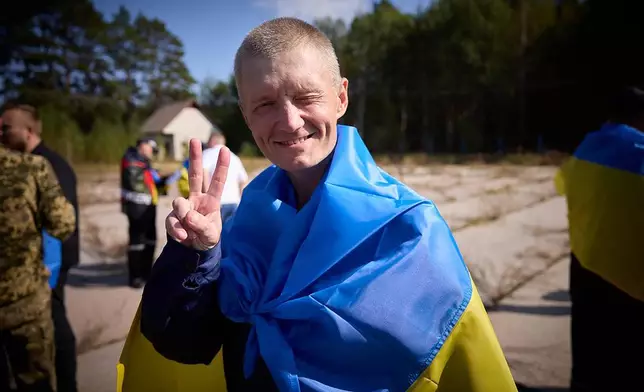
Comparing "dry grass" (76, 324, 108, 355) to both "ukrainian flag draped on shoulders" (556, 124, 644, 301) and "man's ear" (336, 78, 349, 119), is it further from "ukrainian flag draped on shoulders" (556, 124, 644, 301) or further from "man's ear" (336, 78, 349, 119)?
"ukrainian flag draped on shoulders" (556, 124, 644, 301)

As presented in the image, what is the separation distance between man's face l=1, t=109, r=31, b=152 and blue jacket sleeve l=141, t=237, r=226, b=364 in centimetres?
215

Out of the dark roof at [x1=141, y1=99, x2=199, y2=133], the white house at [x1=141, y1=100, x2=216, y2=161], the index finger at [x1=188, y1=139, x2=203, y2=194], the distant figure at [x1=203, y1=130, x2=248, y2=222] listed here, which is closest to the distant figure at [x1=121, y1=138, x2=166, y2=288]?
the distant figure at [x1=203, y1=130, x2=248, y2=222]

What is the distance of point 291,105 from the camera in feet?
3.88

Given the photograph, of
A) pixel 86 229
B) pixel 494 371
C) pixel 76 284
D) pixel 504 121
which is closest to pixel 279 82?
pixel 494 371

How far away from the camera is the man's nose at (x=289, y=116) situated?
118 centimetres

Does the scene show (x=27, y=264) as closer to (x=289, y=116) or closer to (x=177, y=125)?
(x=289, y=116)

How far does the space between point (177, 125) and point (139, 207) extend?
39369 millimetres

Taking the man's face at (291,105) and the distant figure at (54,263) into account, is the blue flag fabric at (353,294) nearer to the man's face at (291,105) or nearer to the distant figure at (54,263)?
the man's face at (291,105)

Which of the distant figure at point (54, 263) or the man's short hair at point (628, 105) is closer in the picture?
the man's short hair at point (628, 105)

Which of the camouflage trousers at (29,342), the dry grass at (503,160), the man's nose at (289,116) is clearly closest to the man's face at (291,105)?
the man's nose at (289,116)

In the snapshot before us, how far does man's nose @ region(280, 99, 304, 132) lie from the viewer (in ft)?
3.86

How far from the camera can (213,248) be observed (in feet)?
3.86

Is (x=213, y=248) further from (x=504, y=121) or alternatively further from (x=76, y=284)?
(x=504, y=121)

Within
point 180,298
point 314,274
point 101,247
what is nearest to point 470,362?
point 314,274
